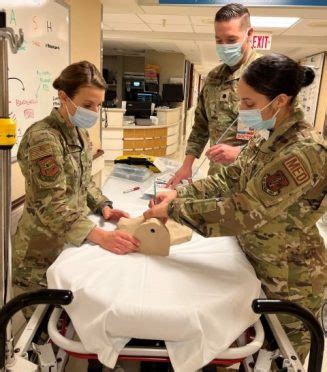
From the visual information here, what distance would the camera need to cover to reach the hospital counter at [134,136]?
6973mm

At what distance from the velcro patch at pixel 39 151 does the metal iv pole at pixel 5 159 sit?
0.44 metres

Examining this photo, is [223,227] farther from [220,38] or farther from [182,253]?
[220,38]

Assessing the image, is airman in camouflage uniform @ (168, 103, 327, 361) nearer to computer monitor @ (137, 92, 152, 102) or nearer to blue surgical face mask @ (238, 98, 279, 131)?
blue surgical face mask @ (238, 98, 279, 131)

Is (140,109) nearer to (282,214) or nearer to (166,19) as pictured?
(166,19)

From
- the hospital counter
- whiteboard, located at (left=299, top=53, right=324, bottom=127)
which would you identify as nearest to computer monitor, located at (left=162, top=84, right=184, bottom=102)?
the hospital counter

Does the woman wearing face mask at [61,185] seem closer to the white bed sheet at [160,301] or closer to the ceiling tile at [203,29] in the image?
the white bed sheet at [160,301]

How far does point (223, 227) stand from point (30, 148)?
72 centimetres

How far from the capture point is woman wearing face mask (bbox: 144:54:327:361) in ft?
3.86

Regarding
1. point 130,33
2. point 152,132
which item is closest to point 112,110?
point 152,132

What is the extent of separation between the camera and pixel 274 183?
1167 millimetres

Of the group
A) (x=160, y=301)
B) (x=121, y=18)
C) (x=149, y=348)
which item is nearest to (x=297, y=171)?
(x=160, y=301)

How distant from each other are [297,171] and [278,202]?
11 cm

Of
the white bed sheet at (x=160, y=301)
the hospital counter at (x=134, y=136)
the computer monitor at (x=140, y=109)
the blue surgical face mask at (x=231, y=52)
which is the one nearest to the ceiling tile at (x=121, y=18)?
the hospital counter at (x=134, y=136)

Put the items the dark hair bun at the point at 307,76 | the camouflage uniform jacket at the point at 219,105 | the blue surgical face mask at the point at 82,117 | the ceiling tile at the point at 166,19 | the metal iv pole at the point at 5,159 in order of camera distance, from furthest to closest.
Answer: the ceiling tile at the point at 166,19 < the camouflage uniform jacket at the point at 219,105 < the blue surgical face mask at the point at 82,117 < the dark hair bun at the point at 307,76 < the metal iv pole at the point at 5,159
